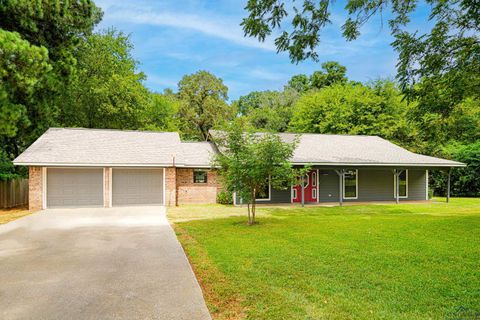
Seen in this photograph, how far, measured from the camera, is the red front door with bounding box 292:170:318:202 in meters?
18.0

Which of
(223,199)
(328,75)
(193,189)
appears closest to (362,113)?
(328,75)

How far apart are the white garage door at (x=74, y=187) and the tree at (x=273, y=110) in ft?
67.0

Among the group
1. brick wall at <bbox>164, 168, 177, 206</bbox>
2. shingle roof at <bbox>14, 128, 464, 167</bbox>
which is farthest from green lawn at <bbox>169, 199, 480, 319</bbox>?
shingle roof at <bbox>14, 128, 464, 167</bbox>

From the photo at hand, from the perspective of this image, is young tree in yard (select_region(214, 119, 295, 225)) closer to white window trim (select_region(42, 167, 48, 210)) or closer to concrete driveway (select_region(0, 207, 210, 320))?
concrete driveway (select_region(0, 207, 210, 320))

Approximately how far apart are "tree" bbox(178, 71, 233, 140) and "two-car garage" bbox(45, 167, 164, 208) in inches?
692

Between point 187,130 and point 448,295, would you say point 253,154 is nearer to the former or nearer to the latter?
point 448,295

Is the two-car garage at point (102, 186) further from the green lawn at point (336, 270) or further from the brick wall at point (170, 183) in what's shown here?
the green lawn at point (336, 270)

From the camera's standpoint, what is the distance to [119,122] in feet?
84.2

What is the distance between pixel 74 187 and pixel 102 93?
1005cm

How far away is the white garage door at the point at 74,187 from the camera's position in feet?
50.3

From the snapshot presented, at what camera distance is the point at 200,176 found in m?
17.6

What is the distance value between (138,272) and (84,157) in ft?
38.9

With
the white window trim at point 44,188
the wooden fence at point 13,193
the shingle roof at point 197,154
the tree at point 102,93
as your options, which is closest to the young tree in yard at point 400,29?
the shingle roof at point 197,154

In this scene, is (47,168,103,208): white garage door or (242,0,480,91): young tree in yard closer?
(242,0,480,91): young tree in yard
